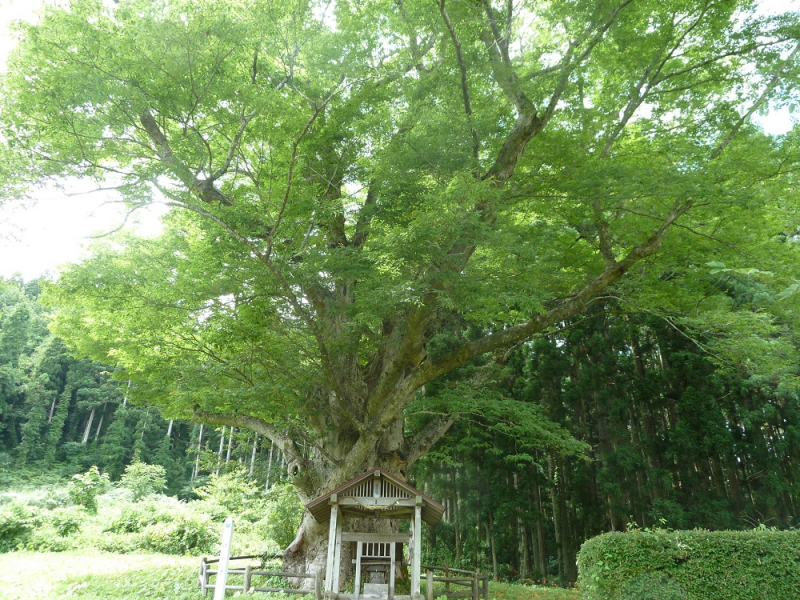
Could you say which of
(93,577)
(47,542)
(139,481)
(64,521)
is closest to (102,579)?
(93,577)

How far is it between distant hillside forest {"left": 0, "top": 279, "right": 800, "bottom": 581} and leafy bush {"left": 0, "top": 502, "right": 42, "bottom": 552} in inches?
153

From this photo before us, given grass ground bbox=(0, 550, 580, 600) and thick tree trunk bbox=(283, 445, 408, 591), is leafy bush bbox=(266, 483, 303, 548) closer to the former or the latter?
grass ground bbox=(0, 550, 580, 600)

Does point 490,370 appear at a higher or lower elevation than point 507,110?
lower

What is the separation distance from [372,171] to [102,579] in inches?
319

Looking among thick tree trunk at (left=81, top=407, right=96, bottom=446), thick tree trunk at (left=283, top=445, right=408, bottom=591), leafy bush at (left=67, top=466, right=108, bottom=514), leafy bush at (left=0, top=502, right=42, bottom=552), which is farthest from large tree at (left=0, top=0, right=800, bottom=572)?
thick tree trunk at (left=81, top=407, right=96, bottom=446)

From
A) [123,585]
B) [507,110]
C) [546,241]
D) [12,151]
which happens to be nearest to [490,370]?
[546,241]

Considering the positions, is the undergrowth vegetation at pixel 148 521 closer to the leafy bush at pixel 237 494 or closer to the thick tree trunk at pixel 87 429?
the leafy bush at pixel 237 494

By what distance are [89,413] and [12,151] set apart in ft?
121

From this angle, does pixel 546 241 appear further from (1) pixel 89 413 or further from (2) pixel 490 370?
(1) pixel 89 413

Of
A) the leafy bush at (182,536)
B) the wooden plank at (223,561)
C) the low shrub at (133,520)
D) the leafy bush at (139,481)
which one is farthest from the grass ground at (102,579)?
the leafy bush at (139,481)

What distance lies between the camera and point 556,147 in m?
8.07

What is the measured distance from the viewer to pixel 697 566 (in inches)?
215

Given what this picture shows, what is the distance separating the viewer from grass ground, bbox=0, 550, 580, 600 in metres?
6.93

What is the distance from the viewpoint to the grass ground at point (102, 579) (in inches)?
273
